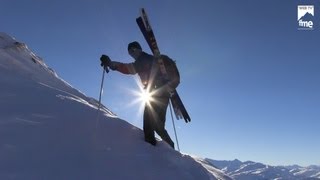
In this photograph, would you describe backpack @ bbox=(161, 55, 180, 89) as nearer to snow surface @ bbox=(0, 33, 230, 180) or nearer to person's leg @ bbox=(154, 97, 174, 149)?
person's leg @ bbox=(154, 97, 174, 149)

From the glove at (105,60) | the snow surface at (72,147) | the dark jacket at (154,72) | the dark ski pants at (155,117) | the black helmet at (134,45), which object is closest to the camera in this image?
the snow surface at (72,147)

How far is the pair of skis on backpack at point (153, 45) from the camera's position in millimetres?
12125

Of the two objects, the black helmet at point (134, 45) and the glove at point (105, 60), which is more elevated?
the black helmet at point (134, 45)

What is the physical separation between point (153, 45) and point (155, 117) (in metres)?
2.53

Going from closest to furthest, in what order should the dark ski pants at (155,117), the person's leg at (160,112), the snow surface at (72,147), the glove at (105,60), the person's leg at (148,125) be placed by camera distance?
the snow surface at (72,147), the person's leg at (148,125), the dark ski pants at (155,117), the person's leg at (160,112), the glove at (105,60)

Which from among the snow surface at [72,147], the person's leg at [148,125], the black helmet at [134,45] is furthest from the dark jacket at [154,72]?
the snow surface at [72,147]

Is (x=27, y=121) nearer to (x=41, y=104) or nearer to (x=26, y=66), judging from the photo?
(x=41, y=104)

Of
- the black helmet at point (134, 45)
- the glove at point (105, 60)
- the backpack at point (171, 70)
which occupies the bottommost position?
the backpack at point (171, 70)

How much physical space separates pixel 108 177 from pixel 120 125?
3583 millimetres

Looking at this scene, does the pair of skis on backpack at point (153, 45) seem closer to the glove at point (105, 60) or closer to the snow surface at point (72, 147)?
the glove at point (105, 60)

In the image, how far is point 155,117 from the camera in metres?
10.9

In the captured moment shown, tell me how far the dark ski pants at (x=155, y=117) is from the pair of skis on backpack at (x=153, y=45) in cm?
130

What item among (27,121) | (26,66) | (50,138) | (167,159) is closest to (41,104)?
(27,121)

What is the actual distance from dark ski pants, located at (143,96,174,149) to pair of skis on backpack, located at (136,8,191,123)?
1296 mm
